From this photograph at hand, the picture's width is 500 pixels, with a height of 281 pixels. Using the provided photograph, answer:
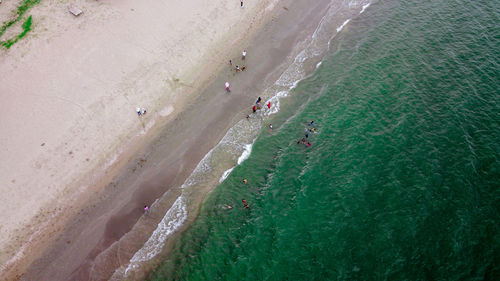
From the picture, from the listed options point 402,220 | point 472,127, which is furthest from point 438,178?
point 472,127

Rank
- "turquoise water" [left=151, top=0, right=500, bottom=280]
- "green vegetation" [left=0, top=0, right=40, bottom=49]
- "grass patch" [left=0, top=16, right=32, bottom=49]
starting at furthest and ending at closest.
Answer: "green vegetation" [left=0, top=0, right=40, bottom=49] < "grass patch" [left=0, top=16, right=32, bottom=49] < "turquoise water" [left=151, top=0, right=500, bottom=280]

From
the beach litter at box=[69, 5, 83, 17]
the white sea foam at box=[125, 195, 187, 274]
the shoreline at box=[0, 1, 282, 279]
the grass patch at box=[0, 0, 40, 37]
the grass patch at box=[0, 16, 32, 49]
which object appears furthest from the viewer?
the beach litter at box=[69, 5, 83, 17]

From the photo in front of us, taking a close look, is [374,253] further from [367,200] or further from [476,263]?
[476,263]

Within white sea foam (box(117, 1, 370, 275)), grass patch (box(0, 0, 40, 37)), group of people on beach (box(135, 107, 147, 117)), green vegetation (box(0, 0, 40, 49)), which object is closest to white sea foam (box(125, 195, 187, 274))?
white sea foam (box(117, 1, 370, 275))

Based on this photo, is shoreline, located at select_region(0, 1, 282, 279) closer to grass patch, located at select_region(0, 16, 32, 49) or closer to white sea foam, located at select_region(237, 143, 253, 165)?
grass patch, located at select_region(0, 16, 32, 49)

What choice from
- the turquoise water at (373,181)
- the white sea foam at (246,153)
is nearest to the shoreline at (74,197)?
the white sea foam at (246,153)

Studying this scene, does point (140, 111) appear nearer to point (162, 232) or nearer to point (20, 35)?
point (162, 232)

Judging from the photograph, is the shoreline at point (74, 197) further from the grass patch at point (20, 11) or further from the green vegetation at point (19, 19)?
the grass patch at point (20, 11)

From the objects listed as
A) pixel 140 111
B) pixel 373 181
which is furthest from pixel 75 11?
pixel 373 181
